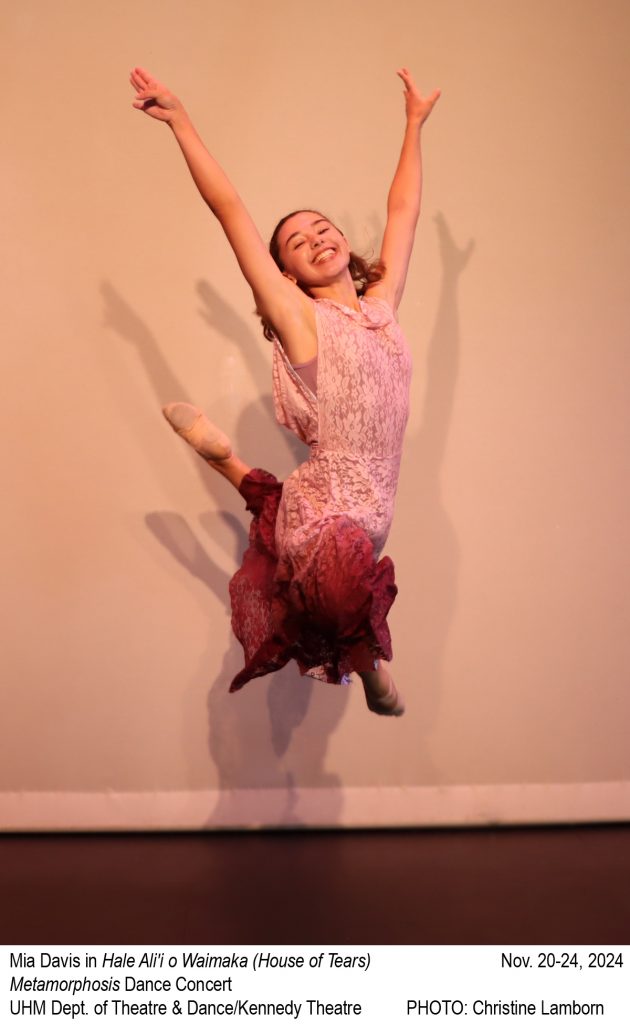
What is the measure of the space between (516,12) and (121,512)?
175cm

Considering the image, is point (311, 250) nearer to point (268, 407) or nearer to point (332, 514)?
point (332, 514)

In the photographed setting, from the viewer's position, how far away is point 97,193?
105 inches

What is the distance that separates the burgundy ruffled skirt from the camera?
5.44ft

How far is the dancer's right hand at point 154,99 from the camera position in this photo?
5.97 feet

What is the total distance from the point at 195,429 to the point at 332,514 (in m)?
0.39

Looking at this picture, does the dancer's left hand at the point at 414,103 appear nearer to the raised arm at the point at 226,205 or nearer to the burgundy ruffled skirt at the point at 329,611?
the raised arm at the point at 226,205

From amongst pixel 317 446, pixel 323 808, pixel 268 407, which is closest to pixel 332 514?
pixel 317 446

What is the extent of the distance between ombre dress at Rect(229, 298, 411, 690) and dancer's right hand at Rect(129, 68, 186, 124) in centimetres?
43

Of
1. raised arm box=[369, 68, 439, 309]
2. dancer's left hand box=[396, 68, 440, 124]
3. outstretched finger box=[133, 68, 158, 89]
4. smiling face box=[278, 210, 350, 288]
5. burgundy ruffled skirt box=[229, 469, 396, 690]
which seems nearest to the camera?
burgundy ruffled skirt box=[229, 469, 396, 690]

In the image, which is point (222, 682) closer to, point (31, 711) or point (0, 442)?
point (31, 711)

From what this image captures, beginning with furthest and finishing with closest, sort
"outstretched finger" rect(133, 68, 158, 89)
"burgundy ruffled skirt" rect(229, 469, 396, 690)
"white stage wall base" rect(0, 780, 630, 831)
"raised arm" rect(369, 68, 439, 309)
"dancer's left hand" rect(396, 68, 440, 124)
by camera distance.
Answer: "white stage wall base" rect(0, 780, 630, 831), "dancer's left hand" rect(396, 68, 440, 124), "raised arm" rect(369, 68, 439, 309), "outstretched finger" rect(133, 68, 158, 89), "burgundy ruffled skirt" rect(229, 469, 396, 690)

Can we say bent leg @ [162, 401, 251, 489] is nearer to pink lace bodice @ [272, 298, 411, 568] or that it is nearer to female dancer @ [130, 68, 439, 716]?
female dancer @ [130, 68, 439, 716]

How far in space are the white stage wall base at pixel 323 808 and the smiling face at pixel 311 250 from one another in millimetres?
1349

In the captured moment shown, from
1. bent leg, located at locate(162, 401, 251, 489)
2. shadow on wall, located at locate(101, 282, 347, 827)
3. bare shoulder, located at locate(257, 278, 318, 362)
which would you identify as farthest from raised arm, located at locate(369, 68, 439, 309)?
shadow on wall, located at locate(101, 282, 347, 827)
